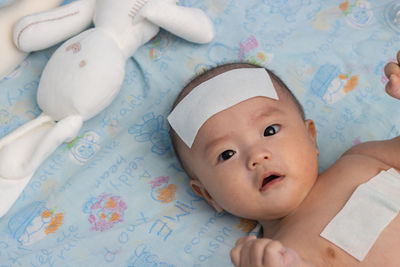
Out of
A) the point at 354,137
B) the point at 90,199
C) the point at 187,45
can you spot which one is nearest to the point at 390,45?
the point at 354,137

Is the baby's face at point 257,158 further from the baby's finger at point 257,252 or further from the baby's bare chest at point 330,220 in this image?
the baby's finger at point 257,252

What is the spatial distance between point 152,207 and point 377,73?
1.00 meters

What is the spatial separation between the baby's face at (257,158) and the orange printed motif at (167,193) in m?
0.19

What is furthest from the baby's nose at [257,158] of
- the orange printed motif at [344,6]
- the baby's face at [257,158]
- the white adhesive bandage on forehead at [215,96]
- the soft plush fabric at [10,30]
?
the soft plush fabric at [10,30]

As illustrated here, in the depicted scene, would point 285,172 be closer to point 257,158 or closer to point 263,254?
point 257,158

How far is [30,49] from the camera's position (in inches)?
74.8

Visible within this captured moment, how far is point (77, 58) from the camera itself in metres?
1.76

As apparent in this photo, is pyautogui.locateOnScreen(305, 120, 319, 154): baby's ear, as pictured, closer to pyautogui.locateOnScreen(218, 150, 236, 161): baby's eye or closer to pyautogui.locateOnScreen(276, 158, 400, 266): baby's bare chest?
pyautogui.locateOnScreen(276, 158, 400, 266): baby's bare chest

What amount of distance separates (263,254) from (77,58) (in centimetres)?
101

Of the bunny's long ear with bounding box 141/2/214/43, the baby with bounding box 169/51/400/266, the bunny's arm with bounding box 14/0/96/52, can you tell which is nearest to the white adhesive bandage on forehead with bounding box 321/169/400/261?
the baby with bounding box 169/51/400/266

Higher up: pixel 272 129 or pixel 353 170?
pixel 272 129

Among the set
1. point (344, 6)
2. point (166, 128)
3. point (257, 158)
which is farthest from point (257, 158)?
point (344, 6)

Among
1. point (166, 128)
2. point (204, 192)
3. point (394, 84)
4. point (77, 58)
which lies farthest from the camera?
point (166, 128)

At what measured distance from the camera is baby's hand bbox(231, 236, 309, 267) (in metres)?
1.13
